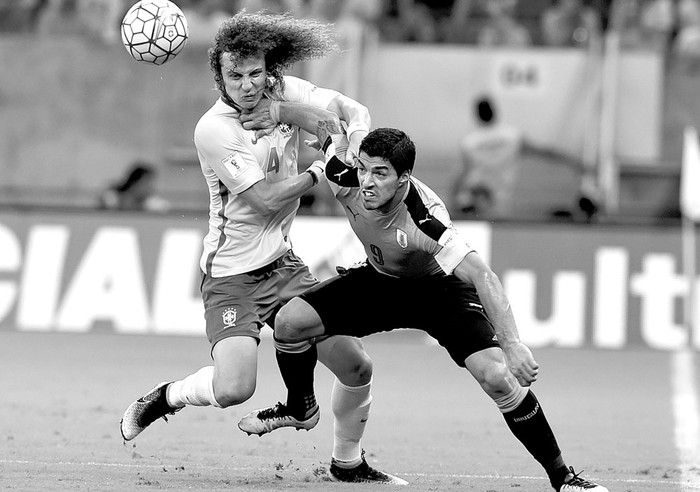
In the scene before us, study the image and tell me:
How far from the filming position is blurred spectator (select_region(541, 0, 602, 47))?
1622 cm

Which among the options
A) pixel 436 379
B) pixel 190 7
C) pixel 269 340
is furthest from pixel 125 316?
pixel 190 7

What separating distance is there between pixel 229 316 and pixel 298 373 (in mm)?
512

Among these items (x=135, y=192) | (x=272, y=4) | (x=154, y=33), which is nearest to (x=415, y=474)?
(x=154, y=33)

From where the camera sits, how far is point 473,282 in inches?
251

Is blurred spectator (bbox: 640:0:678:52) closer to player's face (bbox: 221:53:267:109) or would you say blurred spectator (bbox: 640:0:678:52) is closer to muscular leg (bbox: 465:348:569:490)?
player's face (bbox: 221:53:267:109)

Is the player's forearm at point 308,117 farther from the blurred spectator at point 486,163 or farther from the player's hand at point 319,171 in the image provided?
the blurred spectator at point 486,163

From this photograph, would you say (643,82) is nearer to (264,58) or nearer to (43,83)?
(43,83)

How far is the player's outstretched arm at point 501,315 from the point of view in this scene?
6.14 meters

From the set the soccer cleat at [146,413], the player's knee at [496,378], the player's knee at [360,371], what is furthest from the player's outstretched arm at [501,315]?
the soccer cleat at [146,413]

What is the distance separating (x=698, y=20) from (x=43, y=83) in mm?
8429

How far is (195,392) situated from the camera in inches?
281

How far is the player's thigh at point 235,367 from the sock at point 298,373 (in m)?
0.22

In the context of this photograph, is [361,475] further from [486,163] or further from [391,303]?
[486,163]

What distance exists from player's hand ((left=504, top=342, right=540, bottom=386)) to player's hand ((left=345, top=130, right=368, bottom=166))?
4.55ft
